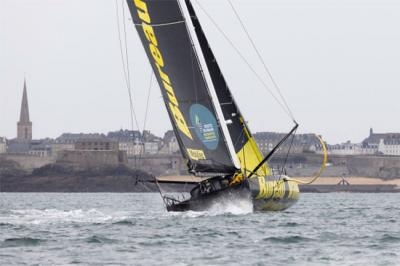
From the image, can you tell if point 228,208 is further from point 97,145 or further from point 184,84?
point 97,145

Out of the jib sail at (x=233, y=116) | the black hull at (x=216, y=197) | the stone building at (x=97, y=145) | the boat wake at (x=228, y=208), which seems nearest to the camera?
the black hull at (x=216, y=197)

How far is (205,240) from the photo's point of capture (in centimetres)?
2277

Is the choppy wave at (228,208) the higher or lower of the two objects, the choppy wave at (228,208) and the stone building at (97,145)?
the lower

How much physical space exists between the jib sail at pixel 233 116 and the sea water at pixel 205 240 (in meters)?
1.74

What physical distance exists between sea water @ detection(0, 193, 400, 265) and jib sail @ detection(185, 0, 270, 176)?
1740mm

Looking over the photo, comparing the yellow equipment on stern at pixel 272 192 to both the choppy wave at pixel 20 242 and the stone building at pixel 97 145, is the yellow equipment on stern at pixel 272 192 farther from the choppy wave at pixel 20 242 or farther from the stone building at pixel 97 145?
the stone building at pixel 97 145

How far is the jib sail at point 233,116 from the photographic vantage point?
3156cm

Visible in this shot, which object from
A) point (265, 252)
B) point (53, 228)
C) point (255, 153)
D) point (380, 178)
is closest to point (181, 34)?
point (255, 153)

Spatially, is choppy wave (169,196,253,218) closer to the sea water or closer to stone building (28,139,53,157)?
the sea water

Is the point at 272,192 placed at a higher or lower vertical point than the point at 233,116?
lower

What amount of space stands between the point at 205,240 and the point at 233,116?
931 centimetres

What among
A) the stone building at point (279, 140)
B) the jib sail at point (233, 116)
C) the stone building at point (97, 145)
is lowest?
the jib sail at point (233, 116)

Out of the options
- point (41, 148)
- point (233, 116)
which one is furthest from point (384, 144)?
point (233, 116)

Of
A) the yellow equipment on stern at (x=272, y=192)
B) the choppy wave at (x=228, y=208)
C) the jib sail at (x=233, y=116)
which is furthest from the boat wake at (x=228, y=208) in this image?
the jib sail at (x=233, y=116)
